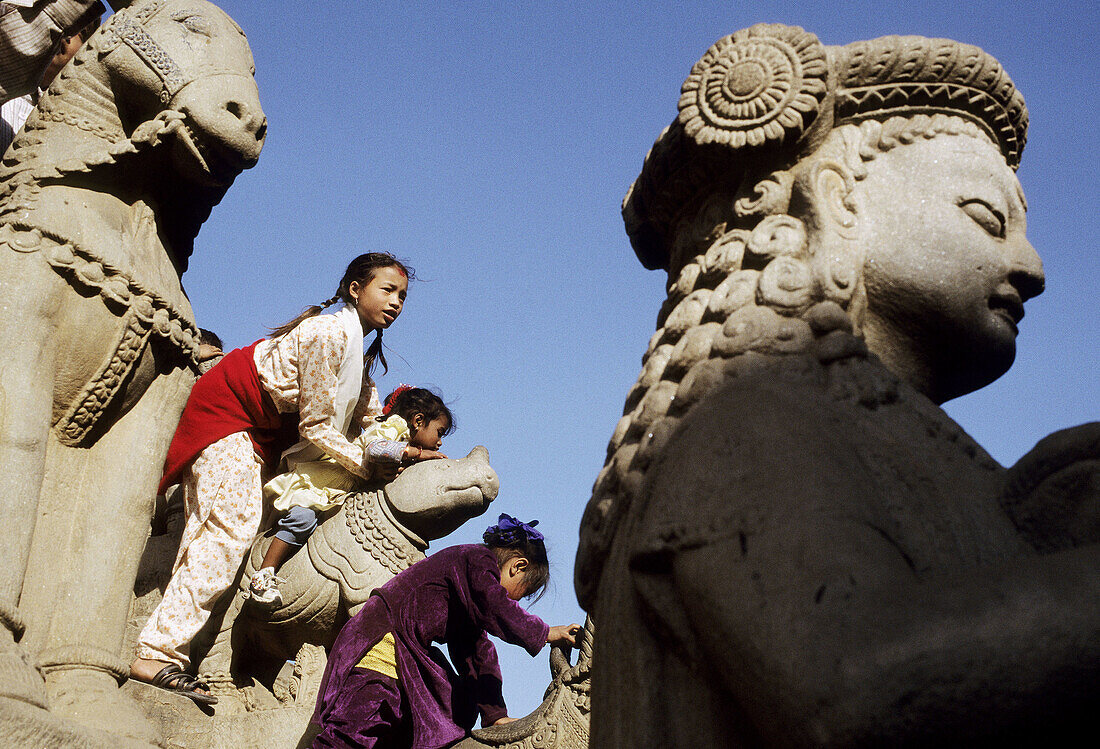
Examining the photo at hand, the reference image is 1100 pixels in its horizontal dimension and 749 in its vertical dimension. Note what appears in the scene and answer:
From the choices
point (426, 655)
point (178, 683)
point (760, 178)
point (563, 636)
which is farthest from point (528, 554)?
point (760, 178)

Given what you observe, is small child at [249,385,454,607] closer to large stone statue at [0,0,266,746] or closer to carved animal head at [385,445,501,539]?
carved animal head at [385,445,501,539]

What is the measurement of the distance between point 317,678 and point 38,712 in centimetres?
196

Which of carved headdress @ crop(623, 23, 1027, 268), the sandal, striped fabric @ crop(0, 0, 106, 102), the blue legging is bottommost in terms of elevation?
the sandal

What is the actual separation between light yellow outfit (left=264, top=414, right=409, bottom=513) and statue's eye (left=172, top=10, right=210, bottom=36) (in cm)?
183

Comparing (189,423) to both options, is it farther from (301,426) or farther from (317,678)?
(317,678)

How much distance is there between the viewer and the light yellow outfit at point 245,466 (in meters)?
4.01

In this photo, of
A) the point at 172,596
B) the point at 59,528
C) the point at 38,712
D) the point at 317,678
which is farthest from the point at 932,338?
the point at 317,678

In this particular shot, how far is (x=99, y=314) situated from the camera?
11.5 feet

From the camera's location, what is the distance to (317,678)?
462 cm

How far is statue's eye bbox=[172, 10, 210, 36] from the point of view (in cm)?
402

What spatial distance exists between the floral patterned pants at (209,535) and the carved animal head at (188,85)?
3.63 feet

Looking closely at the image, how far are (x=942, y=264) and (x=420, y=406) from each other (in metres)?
3.55

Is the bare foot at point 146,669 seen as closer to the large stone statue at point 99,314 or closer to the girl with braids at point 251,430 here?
the girl with braids at point 251,430

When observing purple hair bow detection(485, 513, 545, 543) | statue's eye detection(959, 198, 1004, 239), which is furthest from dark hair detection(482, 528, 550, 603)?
statue's eye detection(959, 198, 1004, 239)
